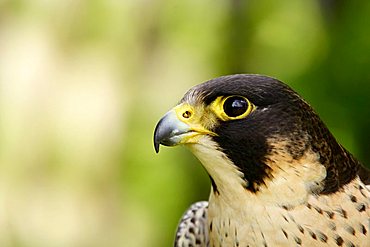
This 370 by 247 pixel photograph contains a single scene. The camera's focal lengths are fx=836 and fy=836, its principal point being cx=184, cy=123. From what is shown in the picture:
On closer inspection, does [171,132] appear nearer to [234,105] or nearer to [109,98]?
[234,105]

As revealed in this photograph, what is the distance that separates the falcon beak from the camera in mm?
3064

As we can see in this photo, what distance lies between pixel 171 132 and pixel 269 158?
37 centimetres

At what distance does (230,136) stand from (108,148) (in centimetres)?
482

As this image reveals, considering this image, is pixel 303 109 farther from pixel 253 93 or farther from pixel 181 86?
pixel 181 86

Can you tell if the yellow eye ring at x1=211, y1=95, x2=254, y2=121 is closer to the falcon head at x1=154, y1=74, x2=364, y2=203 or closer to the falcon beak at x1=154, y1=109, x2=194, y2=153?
the falcon head at x1=154, y1=74, x2=364, y2=203

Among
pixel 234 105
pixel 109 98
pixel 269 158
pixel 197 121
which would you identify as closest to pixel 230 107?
pixel 234 105

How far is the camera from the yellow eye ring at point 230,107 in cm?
305

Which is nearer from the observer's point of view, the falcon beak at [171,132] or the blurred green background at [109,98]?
the falcon beak at [171,132]

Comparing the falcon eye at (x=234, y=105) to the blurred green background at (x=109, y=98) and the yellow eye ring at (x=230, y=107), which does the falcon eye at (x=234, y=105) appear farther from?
the blurred green background at (x=109, y=98)

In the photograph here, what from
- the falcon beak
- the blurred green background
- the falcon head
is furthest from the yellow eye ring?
the blurred green background

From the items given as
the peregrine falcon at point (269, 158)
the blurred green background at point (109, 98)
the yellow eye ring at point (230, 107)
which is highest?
the yellow eye ring at point (230, 107)

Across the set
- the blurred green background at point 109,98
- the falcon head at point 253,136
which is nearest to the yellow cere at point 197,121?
the falcon head at point 253,136

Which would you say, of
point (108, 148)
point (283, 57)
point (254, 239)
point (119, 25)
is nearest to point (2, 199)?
point (108, 148)

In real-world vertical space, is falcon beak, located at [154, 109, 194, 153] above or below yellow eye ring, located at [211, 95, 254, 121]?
below
